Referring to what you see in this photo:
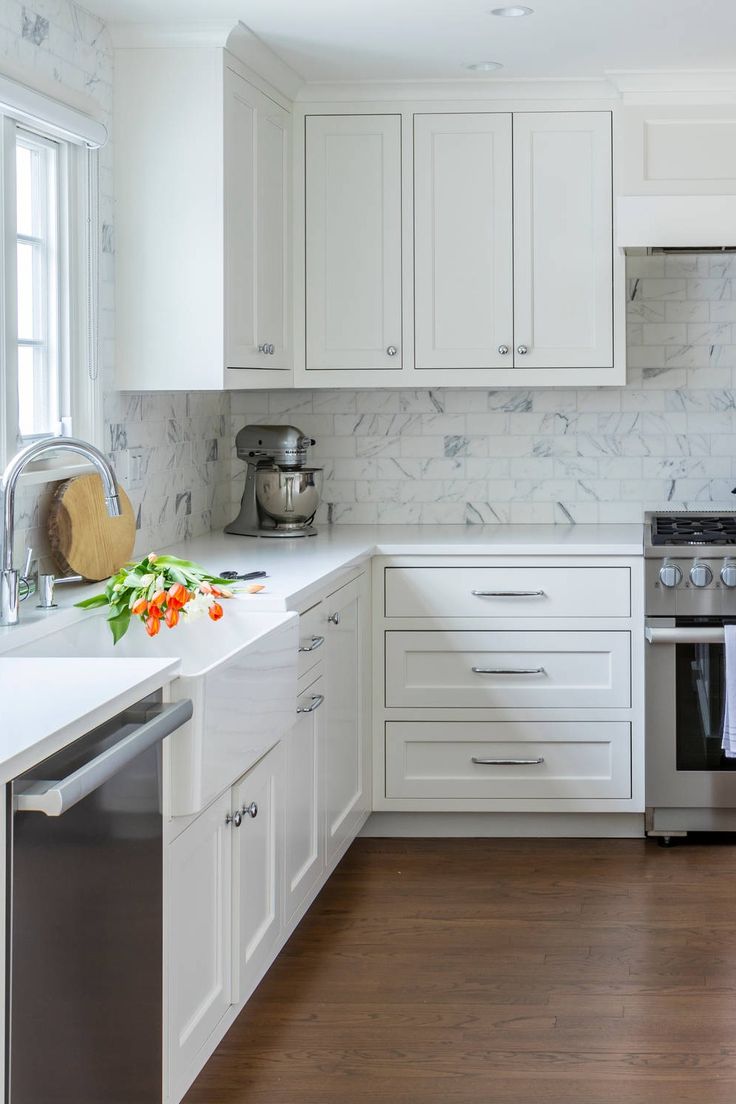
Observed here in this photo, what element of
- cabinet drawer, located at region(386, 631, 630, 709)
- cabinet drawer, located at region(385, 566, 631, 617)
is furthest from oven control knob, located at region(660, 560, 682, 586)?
cabinet drawer, located at region(386, 631, 630, 709)

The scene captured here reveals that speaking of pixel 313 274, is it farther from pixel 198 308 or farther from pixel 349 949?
pixel 349 949

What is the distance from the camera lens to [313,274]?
13.9 feet

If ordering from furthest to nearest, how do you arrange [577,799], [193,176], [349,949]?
[577,799] < [193,176] < [349,949]

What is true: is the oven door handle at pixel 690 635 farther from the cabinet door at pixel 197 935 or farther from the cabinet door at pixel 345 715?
the cabinet door at pixel 197 935

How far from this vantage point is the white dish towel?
3787 mm

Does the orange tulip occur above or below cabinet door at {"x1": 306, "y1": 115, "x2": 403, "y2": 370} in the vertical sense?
below

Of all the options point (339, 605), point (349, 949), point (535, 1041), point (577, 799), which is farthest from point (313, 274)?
point (535, 1041)

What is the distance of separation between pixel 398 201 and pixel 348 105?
0.35 metres

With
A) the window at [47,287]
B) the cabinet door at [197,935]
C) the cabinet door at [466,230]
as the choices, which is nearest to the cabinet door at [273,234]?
the cabinet door at [466,230]

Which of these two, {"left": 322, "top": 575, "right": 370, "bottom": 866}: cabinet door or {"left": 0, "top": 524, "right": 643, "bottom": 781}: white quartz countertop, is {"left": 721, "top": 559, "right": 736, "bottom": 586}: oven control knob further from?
{"left": 322, "top": 575, "right": 370, "bottom": 866}: cabinet door

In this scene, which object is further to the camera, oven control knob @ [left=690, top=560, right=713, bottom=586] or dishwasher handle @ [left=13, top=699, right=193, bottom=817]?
oven control knob @ [left=690, top=560, right=713, bottom=586]

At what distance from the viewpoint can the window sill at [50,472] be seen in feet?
9.78

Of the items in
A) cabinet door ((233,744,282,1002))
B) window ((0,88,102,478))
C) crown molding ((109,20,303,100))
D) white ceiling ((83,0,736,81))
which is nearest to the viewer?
cabinet door ((233,744,282,1002))

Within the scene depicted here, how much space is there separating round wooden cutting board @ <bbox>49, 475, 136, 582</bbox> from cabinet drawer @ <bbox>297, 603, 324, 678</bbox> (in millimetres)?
503
